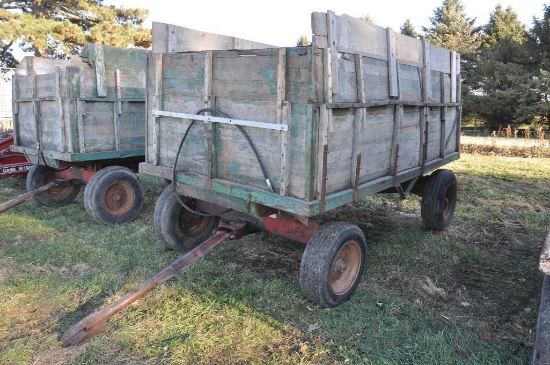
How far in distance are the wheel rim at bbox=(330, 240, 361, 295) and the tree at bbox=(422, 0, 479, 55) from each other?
107 feet

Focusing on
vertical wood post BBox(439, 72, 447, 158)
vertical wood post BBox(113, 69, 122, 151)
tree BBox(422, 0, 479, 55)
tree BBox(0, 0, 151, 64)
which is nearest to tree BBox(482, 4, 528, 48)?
tree BBox(422, 0, 479, 55)

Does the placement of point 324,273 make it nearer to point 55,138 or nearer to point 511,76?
point 55,138

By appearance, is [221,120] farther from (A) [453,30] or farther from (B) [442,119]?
(A) [453,30]

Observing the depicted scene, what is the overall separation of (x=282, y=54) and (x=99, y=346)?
7.74ft

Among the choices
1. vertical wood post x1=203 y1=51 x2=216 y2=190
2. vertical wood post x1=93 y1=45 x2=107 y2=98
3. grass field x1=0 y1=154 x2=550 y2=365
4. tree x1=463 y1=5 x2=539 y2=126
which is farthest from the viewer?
tree x1=463 y1=5 x2=539 y2=126

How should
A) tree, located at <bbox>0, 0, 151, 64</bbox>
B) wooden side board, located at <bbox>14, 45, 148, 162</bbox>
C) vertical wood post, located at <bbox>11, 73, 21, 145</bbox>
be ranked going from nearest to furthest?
wooden side board, located at <bbox>14, 45, 148, 162</bbox>, vertical wood post, located at <bbox>11, 73, 21, 145</bbox>, tree, located at <bbox>0, 0, 151, 64</bbox>

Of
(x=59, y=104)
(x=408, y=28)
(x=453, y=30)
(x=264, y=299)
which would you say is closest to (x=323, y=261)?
(x=264, y=299)

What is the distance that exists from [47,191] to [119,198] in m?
1.43

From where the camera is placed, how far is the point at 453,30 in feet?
115

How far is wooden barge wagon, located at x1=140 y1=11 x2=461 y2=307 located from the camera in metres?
3.08

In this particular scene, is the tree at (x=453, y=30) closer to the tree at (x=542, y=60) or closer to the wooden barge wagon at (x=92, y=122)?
the tree at (x=542, y=60)

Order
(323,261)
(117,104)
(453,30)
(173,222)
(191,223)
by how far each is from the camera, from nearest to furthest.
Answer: (323,261)
(173,222)
(191,223)
(117,104)
(453,30)

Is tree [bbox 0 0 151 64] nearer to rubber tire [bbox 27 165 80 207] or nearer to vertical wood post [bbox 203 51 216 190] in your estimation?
rubber tire [bbox 27 165 80 207]

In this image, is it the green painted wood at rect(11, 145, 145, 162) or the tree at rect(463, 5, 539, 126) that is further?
the tree at rect(463, 5, 539, 126)
